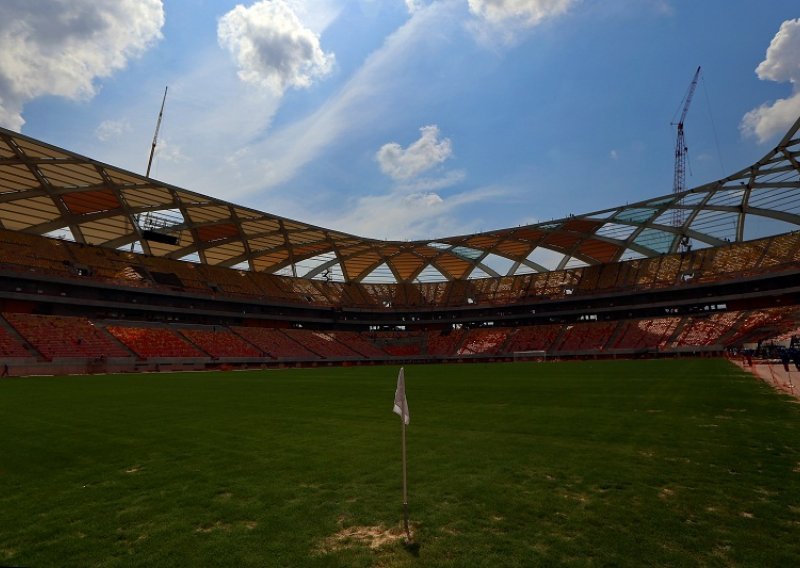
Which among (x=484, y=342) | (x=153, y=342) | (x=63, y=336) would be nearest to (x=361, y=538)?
(x=63, y=336)

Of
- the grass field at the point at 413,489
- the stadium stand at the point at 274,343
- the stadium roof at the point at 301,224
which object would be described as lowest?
the grass field at the point at 413,489

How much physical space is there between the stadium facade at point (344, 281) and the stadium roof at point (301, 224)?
0.74 ft

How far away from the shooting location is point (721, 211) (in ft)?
147

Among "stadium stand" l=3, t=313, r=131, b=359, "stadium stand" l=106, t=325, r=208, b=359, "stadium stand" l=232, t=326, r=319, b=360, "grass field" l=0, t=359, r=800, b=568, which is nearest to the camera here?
"grass field" l=0, t=359, r=800, b=568

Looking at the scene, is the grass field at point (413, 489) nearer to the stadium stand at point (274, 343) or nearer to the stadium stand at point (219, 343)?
the stadium stand at point (219, 343)

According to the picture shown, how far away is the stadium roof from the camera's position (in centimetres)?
3488

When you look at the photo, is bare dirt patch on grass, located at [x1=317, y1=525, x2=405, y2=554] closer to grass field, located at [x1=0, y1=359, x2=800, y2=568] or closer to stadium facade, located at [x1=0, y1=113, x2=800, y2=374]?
grass field, located at [x1=0, y1=359, x2=800, y2=568]

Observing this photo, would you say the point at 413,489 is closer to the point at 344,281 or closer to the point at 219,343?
the point at 219,343

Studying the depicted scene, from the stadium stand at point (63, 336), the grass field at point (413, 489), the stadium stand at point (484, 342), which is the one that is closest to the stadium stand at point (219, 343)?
the stadium stand at point (63, 336)

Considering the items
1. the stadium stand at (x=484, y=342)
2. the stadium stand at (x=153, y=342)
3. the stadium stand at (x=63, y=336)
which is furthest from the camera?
the stadium stand at (x=484, y=342)

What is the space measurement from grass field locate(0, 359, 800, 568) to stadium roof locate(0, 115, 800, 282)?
1210 inches

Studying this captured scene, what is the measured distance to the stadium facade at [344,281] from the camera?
124ft

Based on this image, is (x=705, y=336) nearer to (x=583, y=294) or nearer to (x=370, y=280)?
(x=583, y=294)

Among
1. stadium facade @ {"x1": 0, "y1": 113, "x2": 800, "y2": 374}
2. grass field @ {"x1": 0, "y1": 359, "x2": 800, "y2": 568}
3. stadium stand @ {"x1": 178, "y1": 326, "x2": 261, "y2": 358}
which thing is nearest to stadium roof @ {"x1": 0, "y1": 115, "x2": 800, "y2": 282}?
stadium facade @ {"x1": 0, "y1": 113, "x2": 800, "y2": 374}
